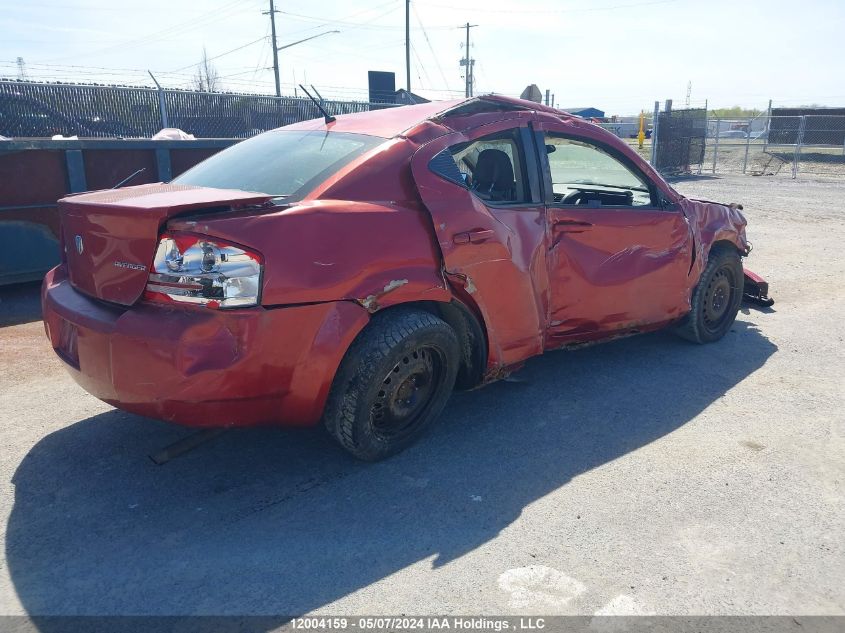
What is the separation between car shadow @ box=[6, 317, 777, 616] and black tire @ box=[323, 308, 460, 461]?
0.16 m

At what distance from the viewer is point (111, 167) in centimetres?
724

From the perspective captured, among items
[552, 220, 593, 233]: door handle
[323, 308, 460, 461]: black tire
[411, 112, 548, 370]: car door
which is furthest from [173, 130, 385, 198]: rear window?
[552, 220, 593, 233]: door handle

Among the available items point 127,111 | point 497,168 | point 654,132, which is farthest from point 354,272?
point 654,132

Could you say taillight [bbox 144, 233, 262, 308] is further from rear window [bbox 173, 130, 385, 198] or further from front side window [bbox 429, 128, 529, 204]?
front side window [bbox 429, 128, 529, 204]

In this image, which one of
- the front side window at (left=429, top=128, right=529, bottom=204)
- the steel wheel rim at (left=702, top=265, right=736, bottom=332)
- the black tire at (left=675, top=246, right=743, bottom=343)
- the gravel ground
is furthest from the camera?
the steel wheel rim at (left=702, top=265, right=736, bottom=332)

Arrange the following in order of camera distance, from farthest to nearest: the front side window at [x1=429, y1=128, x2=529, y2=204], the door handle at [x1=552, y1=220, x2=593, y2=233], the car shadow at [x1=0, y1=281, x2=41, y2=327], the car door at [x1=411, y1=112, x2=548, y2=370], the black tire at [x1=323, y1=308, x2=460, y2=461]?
the car shadow at [x1=0, y1=281, x2=41, y2=327], the door handle at [x1=552, y1=220, x2=593, y2=233], the front side window at [x1=429, y1=128, x2=529, y2=204], the car door at [x1=411, y1=112, x2=548, y2=370], the black tire at [x1=323, y1=308, x2=460, y2=461]

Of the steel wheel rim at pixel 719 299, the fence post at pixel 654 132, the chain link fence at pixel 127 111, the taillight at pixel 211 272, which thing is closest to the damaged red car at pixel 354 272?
the taillight at pixel 211 272

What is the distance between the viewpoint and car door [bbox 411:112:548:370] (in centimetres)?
350

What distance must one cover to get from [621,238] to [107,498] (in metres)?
3.35

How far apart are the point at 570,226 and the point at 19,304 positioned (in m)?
5.30

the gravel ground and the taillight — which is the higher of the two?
the taillight

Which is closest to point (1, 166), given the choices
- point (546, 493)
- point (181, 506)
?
point (181, 506)

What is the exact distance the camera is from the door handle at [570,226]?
411 centimetres

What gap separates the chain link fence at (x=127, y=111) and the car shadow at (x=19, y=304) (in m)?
6.38
